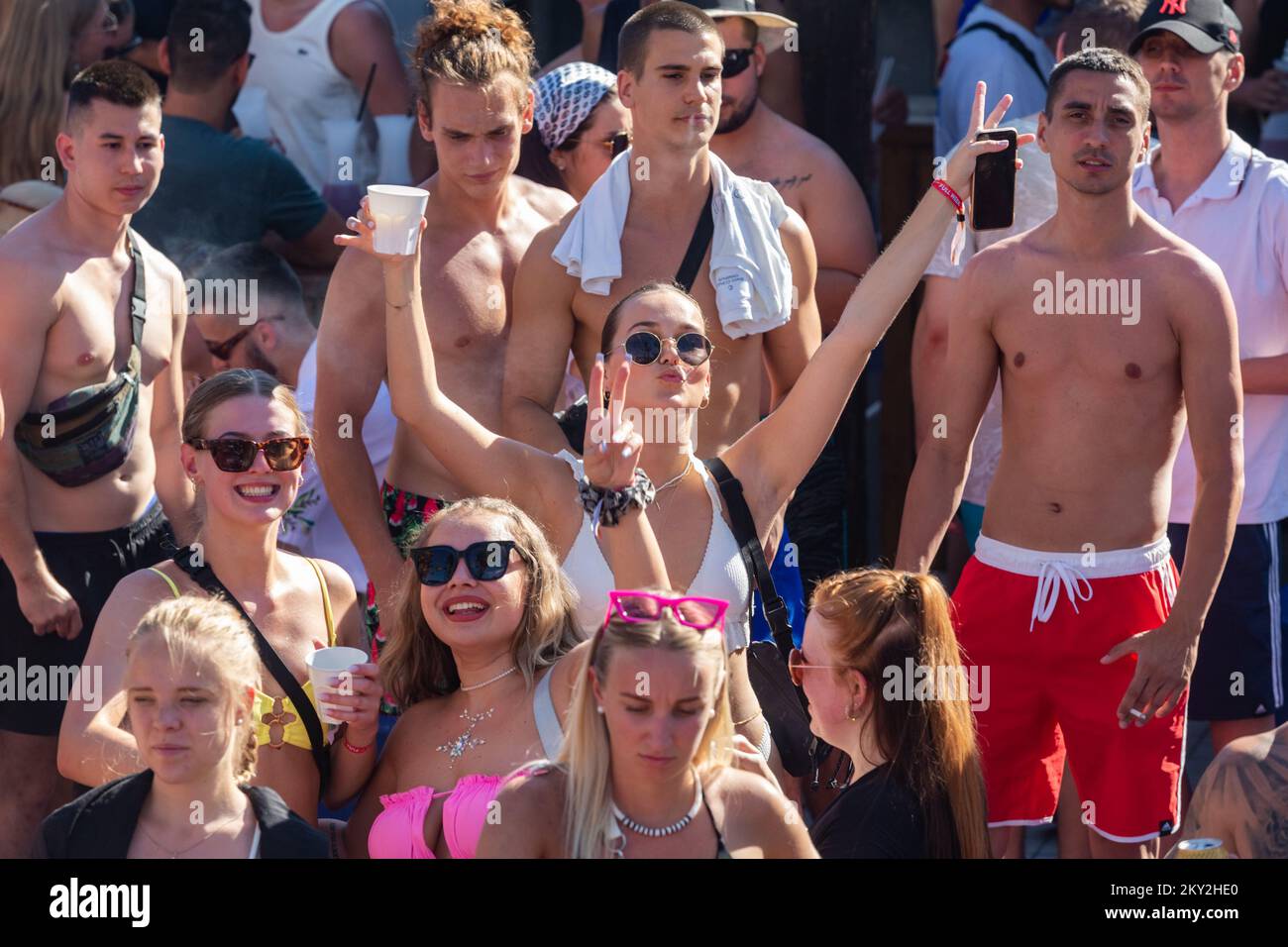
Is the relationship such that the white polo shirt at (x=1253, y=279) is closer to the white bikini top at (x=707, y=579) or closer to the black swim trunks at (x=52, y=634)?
the white bikini top at (x=707, y=579)

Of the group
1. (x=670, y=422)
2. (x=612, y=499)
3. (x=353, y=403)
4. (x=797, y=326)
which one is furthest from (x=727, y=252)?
(x=612, y=499)

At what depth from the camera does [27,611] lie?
14.7 ft

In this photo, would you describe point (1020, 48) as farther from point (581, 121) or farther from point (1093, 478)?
point (1093, 478)

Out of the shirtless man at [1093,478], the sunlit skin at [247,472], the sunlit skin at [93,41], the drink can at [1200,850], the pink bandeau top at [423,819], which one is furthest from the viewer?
the sunlit skin at [93,41]

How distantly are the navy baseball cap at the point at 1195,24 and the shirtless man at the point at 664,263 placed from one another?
1188 mm

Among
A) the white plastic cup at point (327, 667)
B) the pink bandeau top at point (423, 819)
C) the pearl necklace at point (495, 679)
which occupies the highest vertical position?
the white plastic cup at point (327, 667)

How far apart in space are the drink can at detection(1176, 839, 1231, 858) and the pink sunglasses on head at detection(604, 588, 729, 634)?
92cm

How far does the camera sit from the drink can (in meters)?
3.10

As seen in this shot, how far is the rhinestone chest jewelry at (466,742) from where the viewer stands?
11.3 feet

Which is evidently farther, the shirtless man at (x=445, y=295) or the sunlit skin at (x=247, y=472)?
the shirtless man at (x=445, y=295)

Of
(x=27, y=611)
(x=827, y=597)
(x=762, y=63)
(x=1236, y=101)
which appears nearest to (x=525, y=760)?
Answer: (x=827, y=597)

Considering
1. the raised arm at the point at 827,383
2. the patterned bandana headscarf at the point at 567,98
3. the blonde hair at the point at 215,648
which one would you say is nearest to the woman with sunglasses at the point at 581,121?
the patterned bandana headscarf at the point at 567,98
